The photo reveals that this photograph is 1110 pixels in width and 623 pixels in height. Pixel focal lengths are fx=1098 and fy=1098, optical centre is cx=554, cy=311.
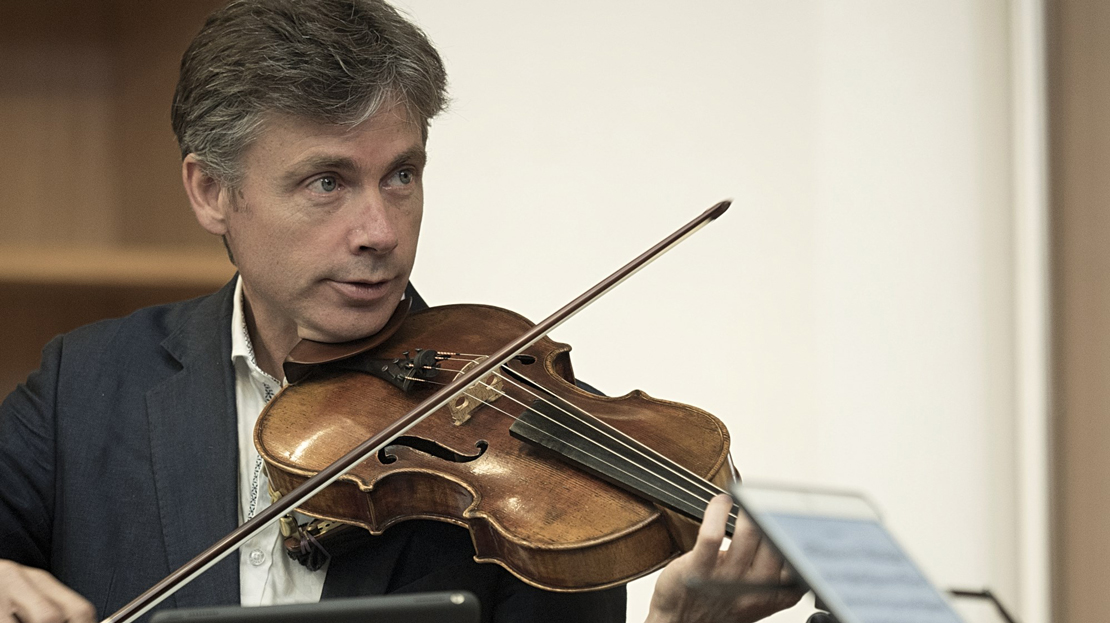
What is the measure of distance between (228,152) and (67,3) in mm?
559

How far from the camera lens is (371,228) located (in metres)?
1.04

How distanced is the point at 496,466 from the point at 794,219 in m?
0.82

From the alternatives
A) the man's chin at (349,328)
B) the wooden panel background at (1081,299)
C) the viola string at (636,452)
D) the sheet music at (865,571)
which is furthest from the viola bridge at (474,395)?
the wooden panel background at (1081,299)

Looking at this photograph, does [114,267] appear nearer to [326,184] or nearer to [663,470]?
[326,184]

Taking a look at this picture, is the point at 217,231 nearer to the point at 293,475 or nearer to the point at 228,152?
the point at 228,152

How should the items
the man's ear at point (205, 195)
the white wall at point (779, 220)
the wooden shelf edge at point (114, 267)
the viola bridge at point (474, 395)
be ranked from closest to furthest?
the viola bridge at point (474, 395) < the man's ear at point (205, 195) < the wooden shelf edge at point (114, 267) < the white wall at point (779, 220)

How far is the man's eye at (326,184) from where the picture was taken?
106cm

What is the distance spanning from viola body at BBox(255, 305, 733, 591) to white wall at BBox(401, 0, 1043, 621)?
0.53m

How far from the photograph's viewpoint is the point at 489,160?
162 cm

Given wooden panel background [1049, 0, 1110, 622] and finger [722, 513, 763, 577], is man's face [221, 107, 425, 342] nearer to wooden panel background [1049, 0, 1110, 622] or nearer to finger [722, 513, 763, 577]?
finger [722, 513, 763, 577]

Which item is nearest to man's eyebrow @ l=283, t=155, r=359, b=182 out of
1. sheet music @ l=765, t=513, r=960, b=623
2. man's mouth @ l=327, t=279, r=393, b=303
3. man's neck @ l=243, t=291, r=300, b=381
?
man's mouth @ l=327, t=279, r=393, b=303

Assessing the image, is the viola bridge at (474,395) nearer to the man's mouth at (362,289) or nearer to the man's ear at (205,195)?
the man's mouth at (362,289)

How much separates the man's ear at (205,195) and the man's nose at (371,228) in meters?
0.18

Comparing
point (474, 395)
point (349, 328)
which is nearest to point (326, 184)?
point (349, 328)
